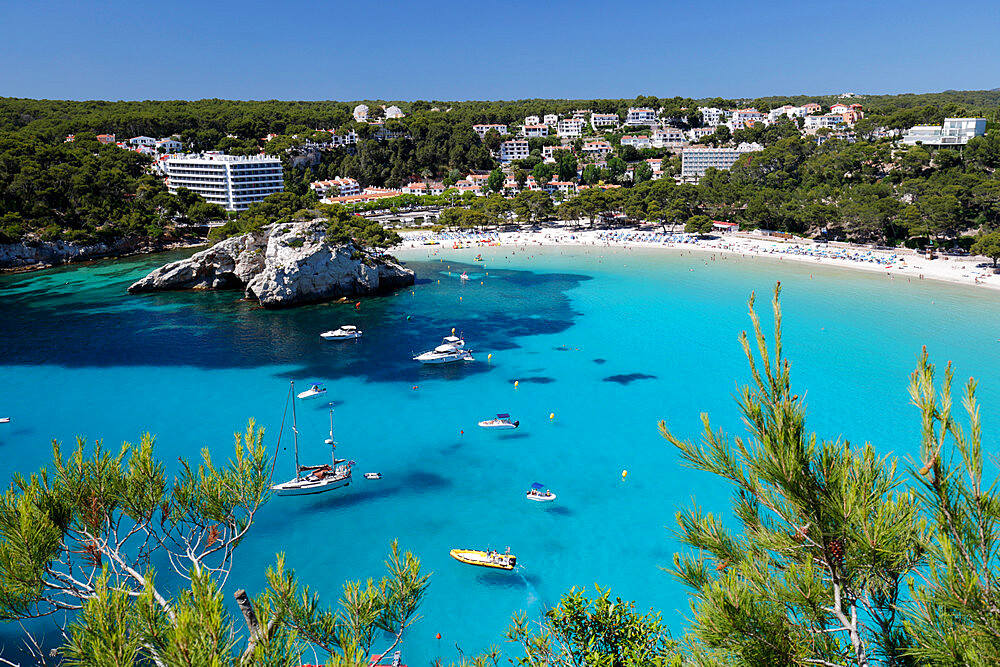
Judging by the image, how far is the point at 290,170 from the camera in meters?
92.4

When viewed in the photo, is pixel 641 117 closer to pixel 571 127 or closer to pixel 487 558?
pixel 571 127

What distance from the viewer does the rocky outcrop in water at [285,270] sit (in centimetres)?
4288

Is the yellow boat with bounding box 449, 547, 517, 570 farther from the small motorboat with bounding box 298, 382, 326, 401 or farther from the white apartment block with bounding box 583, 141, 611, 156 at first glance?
the white apartment block with bounding box 583, 141, 611, 156

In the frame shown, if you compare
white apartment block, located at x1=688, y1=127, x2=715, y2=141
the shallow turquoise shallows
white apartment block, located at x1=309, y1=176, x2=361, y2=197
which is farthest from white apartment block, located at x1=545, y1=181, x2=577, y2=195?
the shallow turquoise shallows

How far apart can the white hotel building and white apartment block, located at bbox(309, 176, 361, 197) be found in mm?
6682

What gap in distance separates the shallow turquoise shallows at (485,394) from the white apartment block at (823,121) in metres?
67.8

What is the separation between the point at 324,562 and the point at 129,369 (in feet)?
67.0

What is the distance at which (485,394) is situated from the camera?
27.3 m

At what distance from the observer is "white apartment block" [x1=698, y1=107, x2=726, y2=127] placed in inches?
5221

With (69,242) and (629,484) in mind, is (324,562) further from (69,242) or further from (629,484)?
(69,242)

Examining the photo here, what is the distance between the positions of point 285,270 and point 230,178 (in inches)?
1787

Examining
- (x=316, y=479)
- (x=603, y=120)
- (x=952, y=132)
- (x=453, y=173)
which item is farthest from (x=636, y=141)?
(x=316, y=479)

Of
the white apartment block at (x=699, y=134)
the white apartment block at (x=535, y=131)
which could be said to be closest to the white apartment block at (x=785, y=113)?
the white apartment block at (x=699, y=134)

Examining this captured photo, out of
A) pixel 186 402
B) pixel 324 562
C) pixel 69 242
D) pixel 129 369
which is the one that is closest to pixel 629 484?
pixel 324 562
